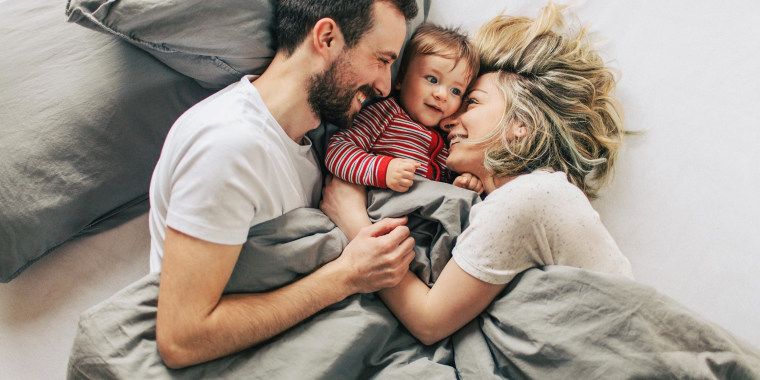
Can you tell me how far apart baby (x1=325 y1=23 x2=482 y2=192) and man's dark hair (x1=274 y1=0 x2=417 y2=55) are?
227 mm

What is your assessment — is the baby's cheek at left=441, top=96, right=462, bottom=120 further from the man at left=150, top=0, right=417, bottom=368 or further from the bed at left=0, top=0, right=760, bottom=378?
the bed at left=0, top=0, right=760, bottom=378

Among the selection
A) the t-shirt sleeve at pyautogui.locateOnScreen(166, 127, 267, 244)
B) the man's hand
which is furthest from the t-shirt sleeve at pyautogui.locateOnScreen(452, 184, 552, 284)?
the t-shirt sleeve at pyautogui.locateOnScreen(166, 127, 267, 244)

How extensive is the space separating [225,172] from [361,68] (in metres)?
0.45

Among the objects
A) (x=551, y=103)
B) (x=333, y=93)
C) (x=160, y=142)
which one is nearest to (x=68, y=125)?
(x=160, y=142)

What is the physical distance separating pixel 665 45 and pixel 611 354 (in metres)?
1.02

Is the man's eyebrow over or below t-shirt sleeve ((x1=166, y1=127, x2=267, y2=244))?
over

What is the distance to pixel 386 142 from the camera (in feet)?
4.08

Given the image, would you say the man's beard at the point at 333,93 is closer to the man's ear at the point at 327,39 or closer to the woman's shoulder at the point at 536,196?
the man's ear at the point at 327,39

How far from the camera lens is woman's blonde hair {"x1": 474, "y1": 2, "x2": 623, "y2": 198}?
1.13 m

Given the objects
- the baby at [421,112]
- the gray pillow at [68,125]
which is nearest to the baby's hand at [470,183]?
the baby at [421,112]

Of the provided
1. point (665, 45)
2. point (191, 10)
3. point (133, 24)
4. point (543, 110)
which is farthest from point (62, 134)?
point (665, 45)

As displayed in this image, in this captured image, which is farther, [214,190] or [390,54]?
[390,54]

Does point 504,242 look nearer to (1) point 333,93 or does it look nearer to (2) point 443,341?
(2) point 443,341

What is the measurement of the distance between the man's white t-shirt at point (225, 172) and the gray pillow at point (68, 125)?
0.66ft
